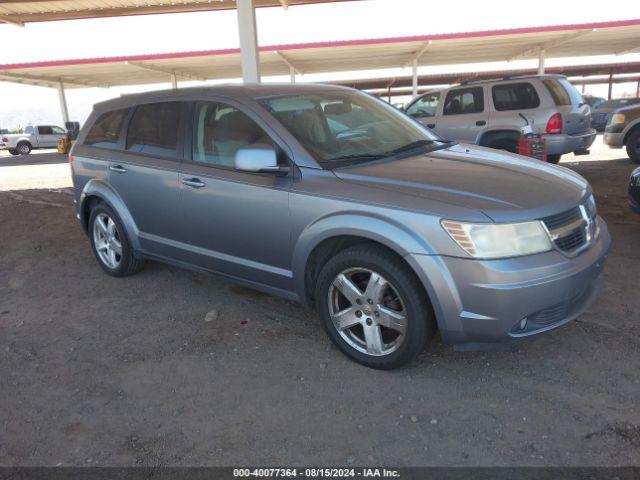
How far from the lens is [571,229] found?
2.88 meters

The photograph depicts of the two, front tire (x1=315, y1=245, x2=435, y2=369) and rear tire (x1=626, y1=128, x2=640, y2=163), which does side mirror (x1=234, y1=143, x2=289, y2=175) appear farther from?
rear tire (x1=626, y1=128, x2=640, y2=163)

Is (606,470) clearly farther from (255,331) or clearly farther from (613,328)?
(255,331)

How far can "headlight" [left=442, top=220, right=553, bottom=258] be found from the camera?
2.62m

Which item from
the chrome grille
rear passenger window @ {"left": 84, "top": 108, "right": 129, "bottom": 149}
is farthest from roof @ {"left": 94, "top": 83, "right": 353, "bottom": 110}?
the chrome grille

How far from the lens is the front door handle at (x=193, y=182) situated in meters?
3.77

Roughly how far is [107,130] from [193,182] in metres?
1.61

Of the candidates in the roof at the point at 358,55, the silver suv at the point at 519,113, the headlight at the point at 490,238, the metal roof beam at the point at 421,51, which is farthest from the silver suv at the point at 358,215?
the metal roof beam at the point at 421,51

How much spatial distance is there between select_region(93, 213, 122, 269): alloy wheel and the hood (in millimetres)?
2663

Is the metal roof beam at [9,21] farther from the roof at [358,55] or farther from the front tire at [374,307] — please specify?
the front tire at [374,307]

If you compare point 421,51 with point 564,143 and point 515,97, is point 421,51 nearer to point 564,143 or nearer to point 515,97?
point 515,97

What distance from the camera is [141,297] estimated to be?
14.8 feet

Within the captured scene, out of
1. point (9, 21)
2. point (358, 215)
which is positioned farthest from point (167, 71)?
point (358, 215)

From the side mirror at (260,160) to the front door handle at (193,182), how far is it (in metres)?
0.63

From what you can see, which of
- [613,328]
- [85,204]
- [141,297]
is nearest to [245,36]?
[85,204]
